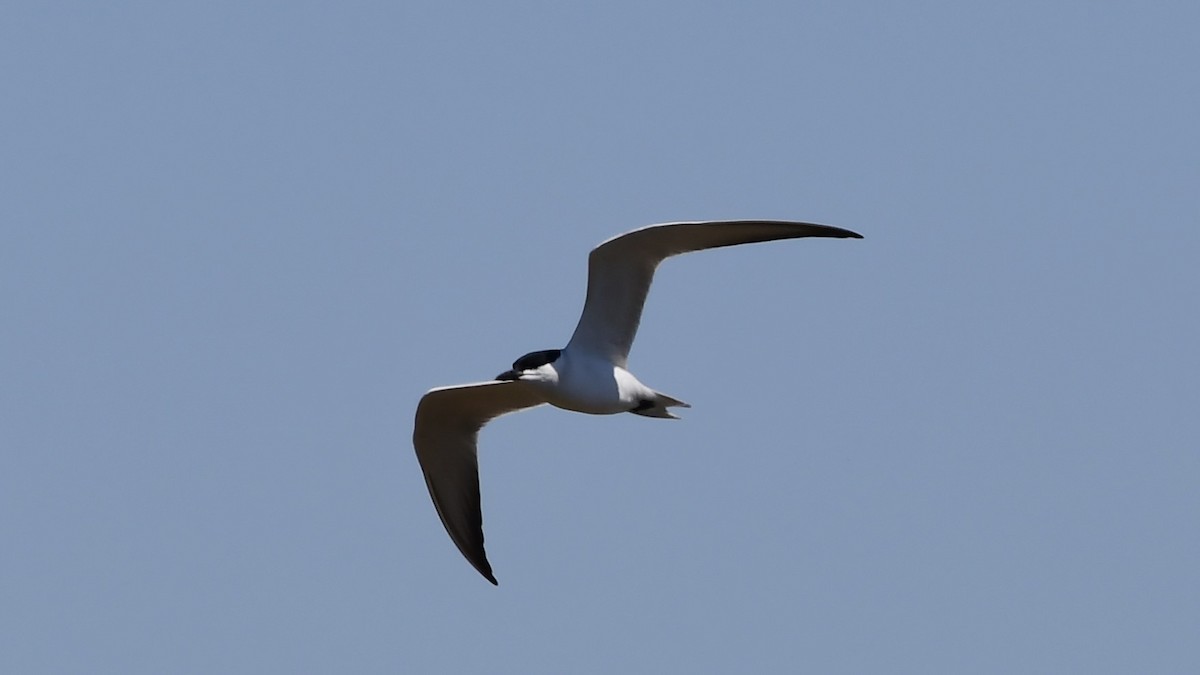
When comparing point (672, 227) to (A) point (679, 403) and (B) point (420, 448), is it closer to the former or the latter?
(A) point (679, 403)

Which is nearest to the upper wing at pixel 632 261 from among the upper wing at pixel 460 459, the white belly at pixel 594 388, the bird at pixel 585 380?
the bird at pixel 585 380

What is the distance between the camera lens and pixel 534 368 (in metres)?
18.2

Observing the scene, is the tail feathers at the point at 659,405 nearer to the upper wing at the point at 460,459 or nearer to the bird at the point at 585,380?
the bird at the point at 585,380

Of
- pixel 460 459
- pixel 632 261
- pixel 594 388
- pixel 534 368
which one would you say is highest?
pixel 632 261

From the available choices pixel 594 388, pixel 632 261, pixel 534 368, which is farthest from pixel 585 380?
pixel 632 261

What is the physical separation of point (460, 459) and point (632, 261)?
12.6 feet

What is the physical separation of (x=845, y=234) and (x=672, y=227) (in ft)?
5.14

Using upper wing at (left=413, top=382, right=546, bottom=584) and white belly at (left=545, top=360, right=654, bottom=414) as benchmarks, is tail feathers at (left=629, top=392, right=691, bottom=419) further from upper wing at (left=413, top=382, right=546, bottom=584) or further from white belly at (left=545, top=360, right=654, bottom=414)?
upper wing at (left=413, top=382, right=546, bottom=584)

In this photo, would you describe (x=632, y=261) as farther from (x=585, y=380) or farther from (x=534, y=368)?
(x=534, y=368)

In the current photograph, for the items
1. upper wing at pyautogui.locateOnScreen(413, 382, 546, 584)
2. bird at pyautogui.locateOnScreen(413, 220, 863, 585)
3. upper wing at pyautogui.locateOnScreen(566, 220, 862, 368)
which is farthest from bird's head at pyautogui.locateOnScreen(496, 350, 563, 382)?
upper wing at pyautogui.locateOnScreen(413, 382, 546, 584)

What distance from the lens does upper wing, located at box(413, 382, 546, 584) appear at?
Answer: 66.3 feet

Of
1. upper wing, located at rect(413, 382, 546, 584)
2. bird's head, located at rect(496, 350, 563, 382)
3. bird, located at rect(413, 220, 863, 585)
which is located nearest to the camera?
bird, located at rect(413, 220, 863, 585)

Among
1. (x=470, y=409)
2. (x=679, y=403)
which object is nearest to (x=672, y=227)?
(x=679, y=403)

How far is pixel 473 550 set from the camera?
805 inches
